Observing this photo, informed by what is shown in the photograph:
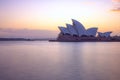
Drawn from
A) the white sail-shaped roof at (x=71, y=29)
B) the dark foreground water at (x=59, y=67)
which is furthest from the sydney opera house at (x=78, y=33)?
the dark foreground water at (x=59, y=67)

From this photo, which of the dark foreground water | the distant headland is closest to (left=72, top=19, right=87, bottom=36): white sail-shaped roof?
the distant headland

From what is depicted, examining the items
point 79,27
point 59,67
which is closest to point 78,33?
point 79,27

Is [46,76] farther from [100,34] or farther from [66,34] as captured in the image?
[100,34]

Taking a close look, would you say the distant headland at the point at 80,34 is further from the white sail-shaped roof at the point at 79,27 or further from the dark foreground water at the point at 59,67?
the dark foreground water at the point at 59,67

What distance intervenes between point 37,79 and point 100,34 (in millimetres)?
63579

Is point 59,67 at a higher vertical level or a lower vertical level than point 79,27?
lower

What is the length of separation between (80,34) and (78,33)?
87 centimetres

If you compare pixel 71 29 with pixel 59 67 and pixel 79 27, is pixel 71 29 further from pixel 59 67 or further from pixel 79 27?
pixel 59 67

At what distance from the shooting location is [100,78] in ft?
29.7

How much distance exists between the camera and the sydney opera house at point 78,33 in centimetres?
5672

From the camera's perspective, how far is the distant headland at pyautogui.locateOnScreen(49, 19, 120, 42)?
5725 cm

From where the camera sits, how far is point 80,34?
6075 cm

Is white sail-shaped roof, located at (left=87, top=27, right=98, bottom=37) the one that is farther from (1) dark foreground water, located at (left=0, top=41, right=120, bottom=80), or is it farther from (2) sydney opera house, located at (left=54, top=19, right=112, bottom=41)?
(1) dark foreground water, located at (left=0, top=41, right=120, bottom=80)

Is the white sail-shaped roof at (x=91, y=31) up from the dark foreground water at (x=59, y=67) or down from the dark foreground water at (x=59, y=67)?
up
